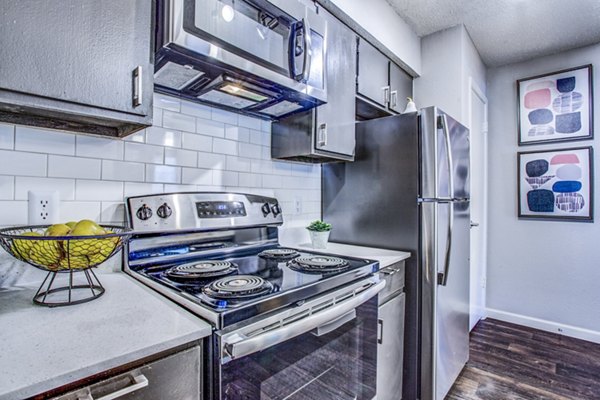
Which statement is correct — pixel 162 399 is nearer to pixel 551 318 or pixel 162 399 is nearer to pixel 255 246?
pixel 255 246

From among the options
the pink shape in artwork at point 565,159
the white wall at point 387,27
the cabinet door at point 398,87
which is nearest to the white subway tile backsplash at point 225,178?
the white wall at point 387,27

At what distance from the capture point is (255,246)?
1604 mm

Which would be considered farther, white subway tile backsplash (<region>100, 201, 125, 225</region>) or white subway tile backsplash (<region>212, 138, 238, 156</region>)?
white subway tile backsplash (<region>212, 138, 238, 156</region>)

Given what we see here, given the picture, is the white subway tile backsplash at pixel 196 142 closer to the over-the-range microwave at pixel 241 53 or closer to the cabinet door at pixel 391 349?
the over-the-range microwave at pixel 241 53

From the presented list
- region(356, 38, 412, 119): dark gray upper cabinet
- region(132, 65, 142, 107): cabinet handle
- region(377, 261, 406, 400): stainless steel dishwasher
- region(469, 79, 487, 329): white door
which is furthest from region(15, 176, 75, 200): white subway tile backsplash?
region(469, 79, 487, 329): white door

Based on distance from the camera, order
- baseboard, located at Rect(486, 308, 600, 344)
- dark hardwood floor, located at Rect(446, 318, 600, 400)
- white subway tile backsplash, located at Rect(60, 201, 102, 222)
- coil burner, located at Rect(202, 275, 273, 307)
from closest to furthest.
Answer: coil burner, located at Rect(202, 275, 273, 307) < white subway tile backsplash, located at Rect(60, 201, 102, 222) < dark hardwood floor, located at Rect(446, 318, 600, 400) < baseboard, located at Rect(486, 308, 600, 344)

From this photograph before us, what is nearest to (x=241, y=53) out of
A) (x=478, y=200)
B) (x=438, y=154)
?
(x=438, y=154)

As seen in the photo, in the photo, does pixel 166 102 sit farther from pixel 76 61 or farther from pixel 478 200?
pixel 478 200

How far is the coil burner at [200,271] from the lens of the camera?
1.04 m

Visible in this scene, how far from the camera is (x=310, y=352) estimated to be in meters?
1.00

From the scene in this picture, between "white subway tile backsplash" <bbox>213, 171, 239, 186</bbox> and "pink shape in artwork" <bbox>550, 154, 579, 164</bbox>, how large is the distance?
2.86 m

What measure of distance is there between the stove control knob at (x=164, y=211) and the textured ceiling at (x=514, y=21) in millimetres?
1977

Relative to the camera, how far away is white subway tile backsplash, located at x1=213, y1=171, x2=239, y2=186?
1.53 meters

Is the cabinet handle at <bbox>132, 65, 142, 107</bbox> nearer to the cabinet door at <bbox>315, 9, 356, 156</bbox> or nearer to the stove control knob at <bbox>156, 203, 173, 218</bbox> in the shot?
the stove control knob at <bbox>156, 203, 173, 218</bbox>
